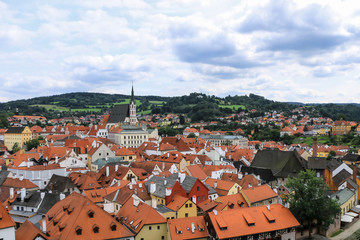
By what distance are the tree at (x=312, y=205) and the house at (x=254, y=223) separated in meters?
1.85

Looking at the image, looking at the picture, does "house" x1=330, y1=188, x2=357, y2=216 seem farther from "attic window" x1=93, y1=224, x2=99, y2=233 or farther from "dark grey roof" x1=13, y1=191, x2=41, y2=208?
"dark grey roof" x1=13, y1=191, x2=41, y2=208

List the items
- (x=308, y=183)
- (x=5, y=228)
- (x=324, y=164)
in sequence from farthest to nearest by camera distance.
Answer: (x=324, y=164)
(x=308, y=183)
(x=5, y=228)

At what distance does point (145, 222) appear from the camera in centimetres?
3219

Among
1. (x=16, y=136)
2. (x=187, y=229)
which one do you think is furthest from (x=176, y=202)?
(x=16, y=136)

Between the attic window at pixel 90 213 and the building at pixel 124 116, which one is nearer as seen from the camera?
the attic window at pixel 90 213

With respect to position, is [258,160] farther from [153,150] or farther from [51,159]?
[51,159]

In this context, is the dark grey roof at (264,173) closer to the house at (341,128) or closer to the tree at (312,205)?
the tree at (312,205)

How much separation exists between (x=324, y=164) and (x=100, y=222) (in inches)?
2057

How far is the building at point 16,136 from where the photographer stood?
117 meters

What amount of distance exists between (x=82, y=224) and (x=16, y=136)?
101 meters

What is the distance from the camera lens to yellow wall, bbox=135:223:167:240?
3198 cm

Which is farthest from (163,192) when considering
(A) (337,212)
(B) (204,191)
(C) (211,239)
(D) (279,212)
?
(A) (337,212)

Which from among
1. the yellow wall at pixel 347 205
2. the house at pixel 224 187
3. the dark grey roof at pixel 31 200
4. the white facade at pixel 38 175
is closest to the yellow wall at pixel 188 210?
the house at pixel 224 187

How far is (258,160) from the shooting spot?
229 ft
